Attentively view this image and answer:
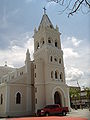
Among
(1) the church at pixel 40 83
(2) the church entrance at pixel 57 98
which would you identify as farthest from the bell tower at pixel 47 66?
(2) the church entrance at pixel 57 98

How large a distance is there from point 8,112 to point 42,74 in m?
10.4

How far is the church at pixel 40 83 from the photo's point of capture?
112ft

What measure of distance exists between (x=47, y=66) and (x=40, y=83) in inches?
156

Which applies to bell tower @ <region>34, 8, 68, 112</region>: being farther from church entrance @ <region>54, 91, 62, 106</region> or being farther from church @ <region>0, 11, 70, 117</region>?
church entrance @ <region>54, 91, 62, 106</region>

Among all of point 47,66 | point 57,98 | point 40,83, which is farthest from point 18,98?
point 47,66

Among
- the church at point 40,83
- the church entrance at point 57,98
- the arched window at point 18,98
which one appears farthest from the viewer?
the church entrance at point 57,98

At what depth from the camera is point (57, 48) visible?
135 feet

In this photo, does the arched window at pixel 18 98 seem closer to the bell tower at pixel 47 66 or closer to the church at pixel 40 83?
the church at pixel 40 83

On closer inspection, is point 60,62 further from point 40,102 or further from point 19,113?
point 19,113

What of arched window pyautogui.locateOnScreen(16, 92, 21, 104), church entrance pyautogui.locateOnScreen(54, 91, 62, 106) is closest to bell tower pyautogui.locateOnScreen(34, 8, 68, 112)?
church entrance pyautogui.locateOnScreen(54, 91, 62, 106)

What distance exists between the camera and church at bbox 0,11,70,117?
112ft

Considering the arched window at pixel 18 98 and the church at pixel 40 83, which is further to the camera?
the arched window at pixel 18 98

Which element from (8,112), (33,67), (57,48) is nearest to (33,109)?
(8,112)

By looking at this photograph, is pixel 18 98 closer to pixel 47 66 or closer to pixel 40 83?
pixel 40 83
